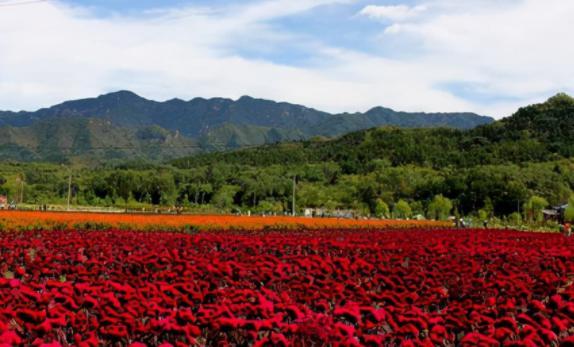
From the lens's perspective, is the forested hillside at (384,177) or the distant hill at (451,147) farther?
the distant hill at (451,147)

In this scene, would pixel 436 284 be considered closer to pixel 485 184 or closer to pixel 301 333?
pixel 301 333

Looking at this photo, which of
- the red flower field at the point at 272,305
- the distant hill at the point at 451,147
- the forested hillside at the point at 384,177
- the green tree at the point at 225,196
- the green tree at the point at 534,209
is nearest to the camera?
the red flower field at the point at 272,305

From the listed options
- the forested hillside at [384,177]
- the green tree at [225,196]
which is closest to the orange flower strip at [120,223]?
the forested hillside at [384,177]

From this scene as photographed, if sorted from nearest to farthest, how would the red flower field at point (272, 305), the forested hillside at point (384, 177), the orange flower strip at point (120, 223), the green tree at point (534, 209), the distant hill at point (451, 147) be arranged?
the red flower field at point (272, 305), the orange flower strip at point (120, 223), the green tree at point (534, 209), the forested hillside at point (384, 177), the distant hill at point (451, 147)

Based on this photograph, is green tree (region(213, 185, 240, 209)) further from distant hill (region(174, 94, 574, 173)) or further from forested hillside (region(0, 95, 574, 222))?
distant hill (region(174, 94, 574, 173))

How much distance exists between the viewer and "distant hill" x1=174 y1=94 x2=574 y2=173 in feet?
375

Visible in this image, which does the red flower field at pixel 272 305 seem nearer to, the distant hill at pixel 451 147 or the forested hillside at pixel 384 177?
the forested hillside at pixel 384 177

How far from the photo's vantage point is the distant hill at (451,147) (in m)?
114

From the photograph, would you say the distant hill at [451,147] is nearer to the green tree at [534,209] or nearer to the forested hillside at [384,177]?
the forested hillside at [384,177]

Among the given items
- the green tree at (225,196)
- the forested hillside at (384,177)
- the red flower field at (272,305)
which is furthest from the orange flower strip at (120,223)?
the green tree at (225,196)

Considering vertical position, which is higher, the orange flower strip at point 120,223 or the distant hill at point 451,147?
the distant hill at point 451,147

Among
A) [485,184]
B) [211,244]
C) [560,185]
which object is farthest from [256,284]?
[560,185]

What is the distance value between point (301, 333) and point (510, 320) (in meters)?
2.16

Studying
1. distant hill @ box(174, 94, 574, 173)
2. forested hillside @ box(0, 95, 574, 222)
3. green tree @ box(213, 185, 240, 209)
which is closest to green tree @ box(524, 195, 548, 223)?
forested hillside @ box(0, 95, 574, 222)
